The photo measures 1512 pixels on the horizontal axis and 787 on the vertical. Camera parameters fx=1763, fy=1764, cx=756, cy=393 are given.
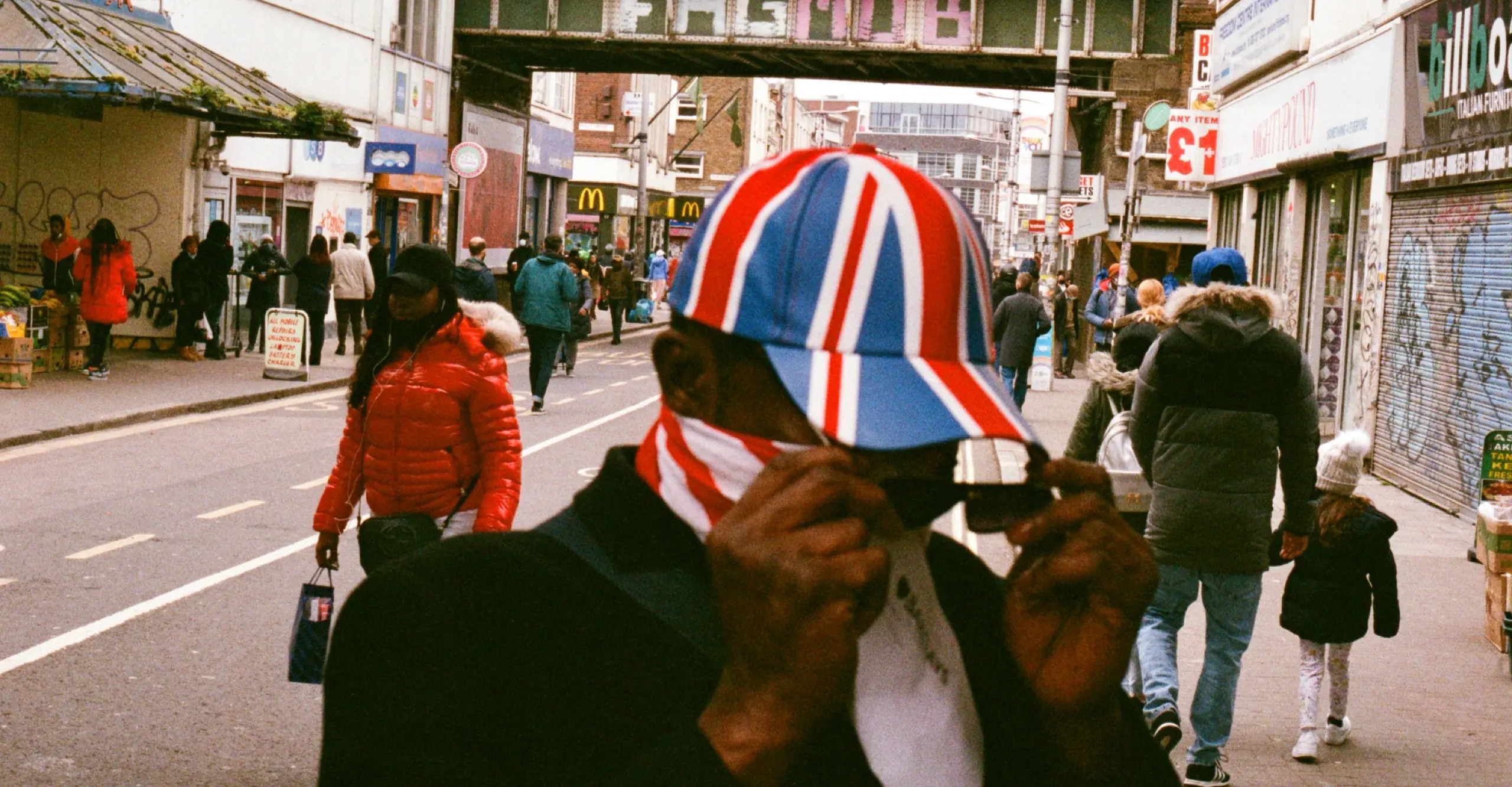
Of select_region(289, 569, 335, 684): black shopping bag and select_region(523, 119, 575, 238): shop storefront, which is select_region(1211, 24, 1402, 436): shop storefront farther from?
select_region(523, 119, 575, 238): shop storefront

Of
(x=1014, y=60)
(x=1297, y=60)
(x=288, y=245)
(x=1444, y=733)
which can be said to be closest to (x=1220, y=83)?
(x=1297, y=60)

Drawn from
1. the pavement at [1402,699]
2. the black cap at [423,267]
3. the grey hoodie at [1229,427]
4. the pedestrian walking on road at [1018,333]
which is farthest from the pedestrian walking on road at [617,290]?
the grey hoodie at [1229,427]

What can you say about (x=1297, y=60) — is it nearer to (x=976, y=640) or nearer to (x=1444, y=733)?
(x=1444, y=733)

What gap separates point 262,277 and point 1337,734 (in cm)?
1948

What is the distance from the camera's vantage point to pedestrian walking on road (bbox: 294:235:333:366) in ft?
76.8

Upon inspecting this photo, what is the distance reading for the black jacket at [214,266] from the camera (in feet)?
73.7

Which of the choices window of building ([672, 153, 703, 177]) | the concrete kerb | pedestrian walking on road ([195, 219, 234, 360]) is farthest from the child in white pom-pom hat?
window of building ([672, 153, 703, 177])

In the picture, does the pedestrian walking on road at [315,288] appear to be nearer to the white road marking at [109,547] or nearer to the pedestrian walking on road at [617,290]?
the pedestrian walking on road at [617,290]

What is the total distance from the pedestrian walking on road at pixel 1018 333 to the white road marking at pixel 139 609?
964 centimetres

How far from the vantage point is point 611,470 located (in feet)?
5.23

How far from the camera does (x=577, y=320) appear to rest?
2744 cm

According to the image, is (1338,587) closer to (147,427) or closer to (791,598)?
(791,598)

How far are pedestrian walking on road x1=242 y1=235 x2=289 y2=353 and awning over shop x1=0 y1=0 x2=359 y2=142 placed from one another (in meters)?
1.61

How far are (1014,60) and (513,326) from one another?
2973 centimetres
